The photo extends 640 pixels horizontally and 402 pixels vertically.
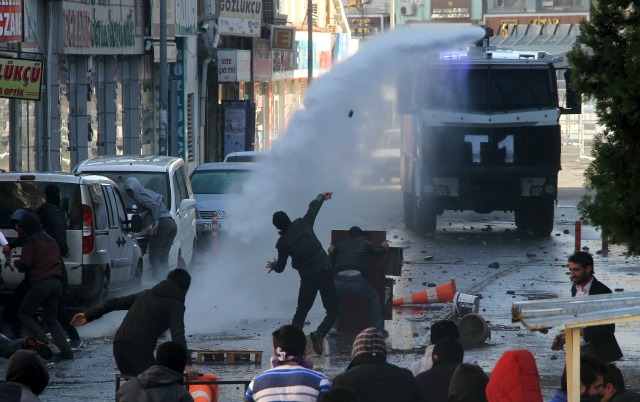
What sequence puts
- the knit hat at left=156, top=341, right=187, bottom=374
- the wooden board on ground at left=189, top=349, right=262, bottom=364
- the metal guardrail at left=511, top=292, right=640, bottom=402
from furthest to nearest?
the wooden board on ground at left=189, top=349, right=262, bottom=364
the knit hat at left=156, top=341, right=187, bottom=374
the metal guardrail at left=511, top=292, right=640, bottom=402

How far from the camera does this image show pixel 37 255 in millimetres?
13234

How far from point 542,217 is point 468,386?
19.3 m

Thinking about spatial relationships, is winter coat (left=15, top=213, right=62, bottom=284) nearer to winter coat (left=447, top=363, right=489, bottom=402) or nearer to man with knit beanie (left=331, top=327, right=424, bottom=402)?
man with knit beanie (left=331, top=327, right=424, bottom=402)

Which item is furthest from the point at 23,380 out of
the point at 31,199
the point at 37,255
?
the point at 31,199

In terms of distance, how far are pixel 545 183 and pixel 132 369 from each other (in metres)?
17.2

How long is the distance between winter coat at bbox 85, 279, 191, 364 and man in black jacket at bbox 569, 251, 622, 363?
9.85 ft

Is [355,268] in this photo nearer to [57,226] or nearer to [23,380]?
[57,226]

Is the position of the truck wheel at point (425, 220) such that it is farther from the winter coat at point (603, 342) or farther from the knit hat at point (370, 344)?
the knit hat at point (370, 344)

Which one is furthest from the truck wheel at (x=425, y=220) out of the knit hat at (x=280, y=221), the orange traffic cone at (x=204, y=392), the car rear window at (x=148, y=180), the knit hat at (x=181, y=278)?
the orange traffic cone at (x=204, y=392)

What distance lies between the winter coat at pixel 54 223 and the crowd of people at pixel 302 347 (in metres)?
0.01

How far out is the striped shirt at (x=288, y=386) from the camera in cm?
738

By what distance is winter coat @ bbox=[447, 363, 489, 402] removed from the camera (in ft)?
25.3

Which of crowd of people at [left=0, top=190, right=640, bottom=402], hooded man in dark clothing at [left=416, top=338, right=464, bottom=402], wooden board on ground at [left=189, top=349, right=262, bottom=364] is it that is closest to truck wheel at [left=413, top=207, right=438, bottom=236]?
crowd of people at [left=0, top=190, right=640, bottom=402]

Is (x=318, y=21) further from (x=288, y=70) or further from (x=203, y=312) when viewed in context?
(x=203, y=312)
